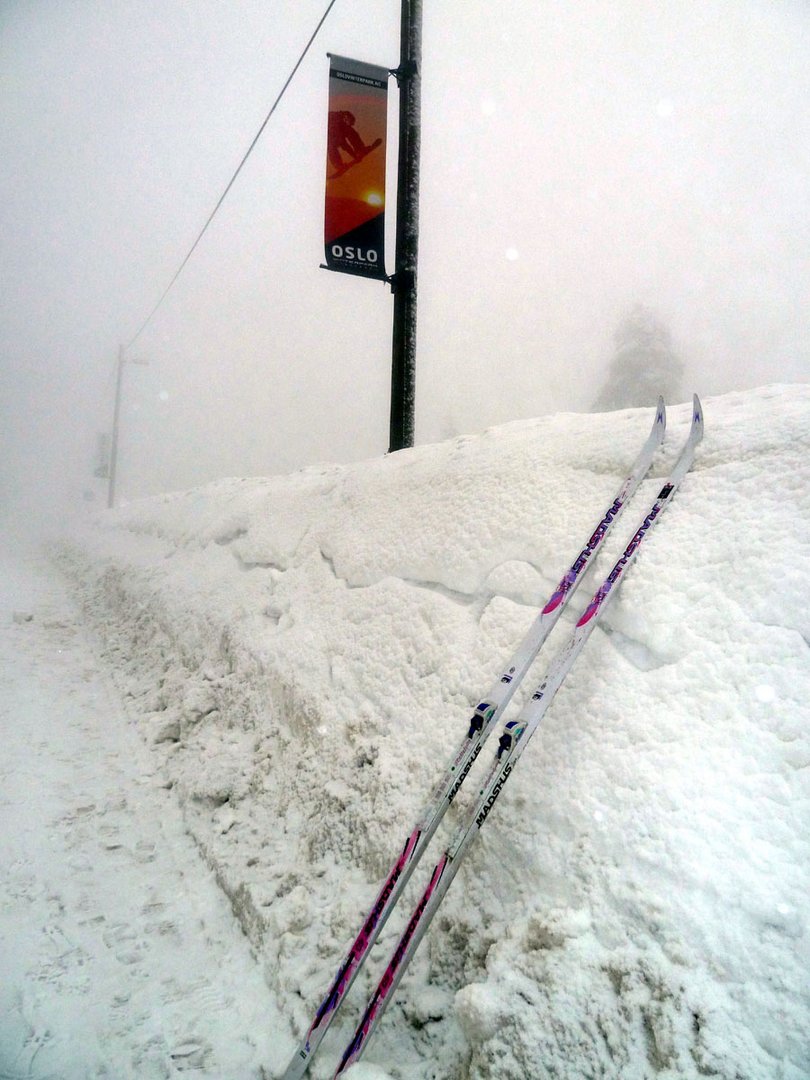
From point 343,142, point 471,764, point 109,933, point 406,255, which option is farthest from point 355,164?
point 109,933

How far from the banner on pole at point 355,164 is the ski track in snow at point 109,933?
16.8ft

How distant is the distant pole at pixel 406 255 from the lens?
19.8 ft

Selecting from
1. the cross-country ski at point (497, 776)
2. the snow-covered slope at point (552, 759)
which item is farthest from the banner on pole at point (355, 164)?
the cross-country ski at point (497, 776)

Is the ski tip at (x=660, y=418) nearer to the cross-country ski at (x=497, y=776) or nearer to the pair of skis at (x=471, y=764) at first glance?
the pair of skis at (x=471, y=764)

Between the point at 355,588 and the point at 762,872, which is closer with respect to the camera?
the point at 762,872

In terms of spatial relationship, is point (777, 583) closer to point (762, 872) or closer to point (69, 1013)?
point (762, 872)

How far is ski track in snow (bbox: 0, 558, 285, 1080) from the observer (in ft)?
6.11

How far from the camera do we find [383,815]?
2422 mm

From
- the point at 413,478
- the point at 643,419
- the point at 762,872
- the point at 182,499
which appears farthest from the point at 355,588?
the point at 182,499

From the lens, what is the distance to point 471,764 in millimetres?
2117

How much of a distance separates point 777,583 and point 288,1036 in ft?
8.09

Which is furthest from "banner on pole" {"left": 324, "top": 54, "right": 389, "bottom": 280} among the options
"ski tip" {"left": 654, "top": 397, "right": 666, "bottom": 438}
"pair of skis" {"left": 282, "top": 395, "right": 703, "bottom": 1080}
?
"pair of skis" {"left": 282, "top": 395, "right": 703, "bottom": 1080}

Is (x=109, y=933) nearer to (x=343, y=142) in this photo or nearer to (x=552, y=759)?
(x=552, y=759)

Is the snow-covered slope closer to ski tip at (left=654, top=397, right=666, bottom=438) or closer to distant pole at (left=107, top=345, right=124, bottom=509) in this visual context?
ski tip at (left=654, top=397, right=666, bottom=438)
